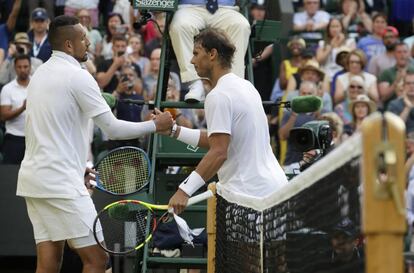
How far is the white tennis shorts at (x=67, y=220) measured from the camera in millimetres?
7586

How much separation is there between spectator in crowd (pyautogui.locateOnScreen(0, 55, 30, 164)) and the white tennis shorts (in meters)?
6.08

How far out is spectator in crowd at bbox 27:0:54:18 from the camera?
17641 millimetres

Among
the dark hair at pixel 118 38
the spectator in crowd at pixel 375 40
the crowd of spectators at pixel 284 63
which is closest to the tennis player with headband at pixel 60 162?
the crowd of spectators at pixel 284 63

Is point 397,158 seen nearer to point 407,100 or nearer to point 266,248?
point 266,248

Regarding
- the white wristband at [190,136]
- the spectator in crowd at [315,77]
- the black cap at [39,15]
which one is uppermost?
the black cap at [39,15]

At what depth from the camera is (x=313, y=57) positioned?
16297 millimetres

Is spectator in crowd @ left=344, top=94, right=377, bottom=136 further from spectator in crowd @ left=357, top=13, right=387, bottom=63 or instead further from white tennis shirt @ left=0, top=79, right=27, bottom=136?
white tennis shirt @ left=0, top=79, right=27, bottom=136

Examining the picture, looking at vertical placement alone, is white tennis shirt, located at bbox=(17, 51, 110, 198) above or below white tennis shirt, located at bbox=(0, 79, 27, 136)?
below

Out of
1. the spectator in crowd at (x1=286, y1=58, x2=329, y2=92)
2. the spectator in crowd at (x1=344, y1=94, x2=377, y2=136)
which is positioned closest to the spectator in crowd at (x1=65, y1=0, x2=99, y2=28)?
the spectator in crowd at (x1=286, y1=58, x2=329, y2=92)

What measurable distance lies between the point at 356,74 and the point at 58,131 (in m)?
8.58

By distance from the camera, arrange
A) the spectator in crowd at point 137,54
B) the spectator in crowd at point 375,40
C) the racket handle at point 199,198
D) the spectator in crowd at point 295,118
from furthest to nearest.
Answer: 1. the spectator in crowd at point 375,40
2. the spectator in crowd at point 137,54
3. the spectator in crowd at point 295,118
4. the racket handle at point 199,198

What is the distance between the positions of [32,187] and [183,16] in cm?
301

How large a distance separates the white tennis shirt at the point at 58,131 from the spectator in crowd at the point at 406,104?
7603 mm

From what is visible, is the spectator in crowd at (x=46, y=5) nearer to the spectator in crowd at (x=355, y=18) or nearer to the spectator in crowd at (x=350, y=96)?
the spectator in crowd at (x=355, y=18)
